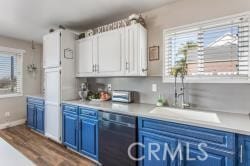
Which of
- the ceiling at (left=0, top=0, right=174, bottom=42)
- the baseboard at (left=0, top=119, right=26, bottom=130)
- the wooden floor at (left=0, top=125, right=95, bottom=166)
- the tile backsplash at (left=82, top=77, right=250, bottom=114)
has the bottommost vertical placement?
the wooden floor at (left=0, top=125, right=95, bottom=166)

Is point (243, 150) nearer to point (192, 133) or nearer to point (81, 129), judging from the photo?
point (192, 133)

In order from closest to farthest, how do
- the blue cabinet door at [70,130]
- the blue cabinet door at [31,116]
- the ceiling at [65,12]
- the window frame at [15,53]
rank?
the ceiling at [65,12] → the blue cabinet door at [70,130] → the blue cabinet door at [31,116] → the window frame at [15,53]

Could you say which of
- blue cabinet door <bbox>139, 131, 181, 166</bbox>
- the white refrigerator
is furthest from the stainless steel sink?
the white refrigerator

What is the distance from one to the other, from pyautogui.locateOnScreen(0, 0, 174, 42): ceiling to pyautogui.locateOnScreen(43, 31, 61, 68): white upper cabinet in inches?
11.4

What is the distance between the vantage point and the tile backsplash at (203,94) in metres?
1.89

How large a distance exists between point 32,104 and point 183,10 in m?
3.71

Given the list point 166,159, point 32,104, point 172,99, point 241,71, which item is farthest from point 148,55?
point 32,104

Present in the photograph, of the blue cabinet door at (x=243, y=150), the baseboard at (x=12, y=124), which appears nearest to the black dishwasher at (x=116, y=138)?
the blue cabinet door at (x=243, y=150)

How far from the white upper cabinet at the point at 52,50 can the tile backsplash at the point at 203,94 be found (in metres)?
1.32

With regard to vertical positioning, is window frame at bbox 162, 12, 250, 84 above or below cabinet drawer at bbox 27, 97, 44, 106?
above

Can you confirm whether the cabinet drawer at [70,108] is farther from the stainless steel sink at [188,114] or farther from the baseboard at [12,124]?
the baseboard at [12,124]

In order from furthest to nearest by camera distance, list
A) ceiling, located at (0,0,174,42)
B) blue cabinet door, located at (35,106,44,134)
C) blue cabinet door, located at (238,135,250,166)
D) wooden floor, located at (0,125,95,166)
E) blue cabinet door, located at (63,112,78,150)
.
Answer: blue cabinet door, located at (35,106,44,134), blue cabinet door, located at (63,112,78,150), wooden floor, located at (0,125,95,166), ceiling, located at (0,0,174,42), blue cabinet door, located at (238,135,250,166)

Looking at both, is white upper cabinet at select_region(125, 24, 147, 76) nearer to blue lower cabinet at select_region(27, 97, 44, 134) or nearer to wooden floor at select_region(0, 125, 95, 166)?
wooden floor at select_region(0, 125, 95, 166)

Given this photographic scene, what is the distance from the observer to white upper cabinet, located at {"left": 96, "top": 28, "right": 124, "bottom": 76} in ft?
8.55
